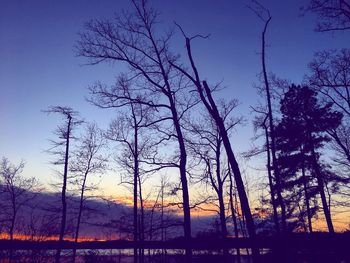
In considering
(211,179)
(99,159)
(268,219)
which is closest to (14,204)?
(99,159)

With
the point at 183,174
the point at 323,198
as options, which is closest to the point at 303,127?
the point at 323,198

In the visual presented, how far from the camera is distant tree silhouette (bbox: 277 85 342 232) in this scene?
72.5 feet

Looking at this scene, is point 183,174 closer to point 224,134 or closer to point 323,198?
point 224,134

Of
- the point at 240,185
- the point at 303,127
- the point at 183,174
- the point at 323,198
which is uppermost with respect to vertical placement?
the point at 303,127

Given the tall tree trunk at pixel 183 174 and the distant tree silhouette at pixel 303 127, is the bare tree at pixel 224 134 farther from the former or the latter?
the distant tree silhouette at pixel 303 127

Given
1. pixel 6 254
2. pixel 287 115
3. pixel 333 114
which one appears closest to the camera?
pixel 6 254

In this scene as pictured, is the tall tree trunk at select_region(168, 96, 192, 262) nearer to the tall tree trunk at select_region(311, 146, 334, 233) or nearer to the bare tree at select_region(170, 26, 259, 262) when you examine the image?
the bare tree at select_region(170, 26, 259, 262)

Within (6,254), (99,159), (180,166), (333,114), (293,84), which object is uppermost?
(293,84)

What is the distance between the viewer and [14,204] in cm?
3019

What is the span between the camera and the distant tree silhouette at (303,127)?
2209cm

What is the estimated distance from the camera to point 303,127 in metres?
22.9

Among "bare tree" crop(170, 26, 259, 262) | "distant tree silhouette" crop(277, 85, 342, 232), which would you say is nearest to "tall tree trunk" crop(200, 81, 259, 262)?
"bare tree" crop(170, 26, 259, 262)

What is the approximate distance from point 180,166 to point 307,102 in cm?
1502

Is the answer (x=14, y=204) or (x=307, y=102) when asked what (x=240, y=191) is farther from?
(x=14, y=204)
